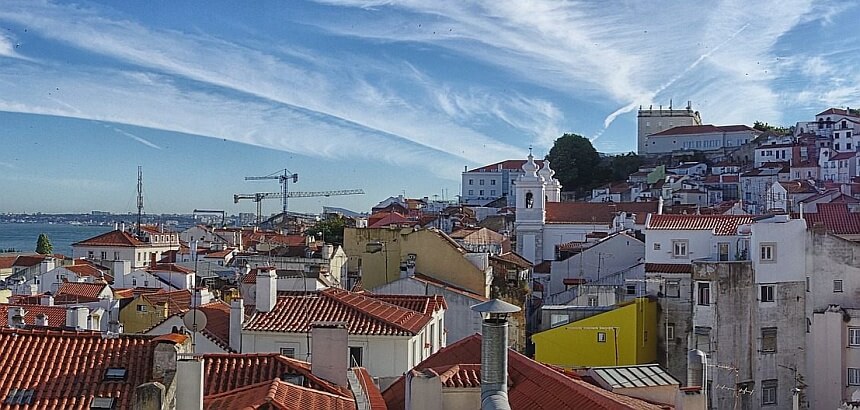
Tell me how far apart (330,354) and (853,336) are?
53.5ft

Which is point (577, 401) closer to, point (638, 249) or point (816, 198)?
point (638, 249)

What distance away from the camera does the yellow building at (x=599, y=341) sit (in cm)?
2120

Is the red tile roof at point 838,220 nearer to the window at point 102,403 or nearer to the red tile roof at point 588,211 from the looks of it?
the red tile roof at point 588,211

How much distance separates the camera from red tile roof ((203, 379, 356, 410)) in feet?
29.4

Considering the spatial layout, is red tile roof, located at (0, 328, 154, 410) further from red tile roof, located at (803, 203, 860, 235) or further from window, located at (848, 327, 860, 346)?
red tile roof, located at (803, 203, 860, 235)

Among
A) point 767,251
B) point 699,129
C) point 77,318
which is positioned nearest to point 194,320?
point 77,318

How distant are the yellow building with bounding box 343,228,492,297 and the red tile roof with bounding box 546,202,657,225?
24.8 m

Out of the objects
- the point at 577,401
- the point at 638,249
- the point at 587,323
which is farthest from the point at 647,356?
the point at 577,401

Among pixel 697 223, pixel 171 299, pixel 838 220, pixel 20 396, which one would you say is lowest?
pixel 171 299

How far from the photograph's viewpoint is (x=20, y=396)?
884 centimetres

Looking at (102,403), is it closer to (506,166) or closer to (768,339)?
(768,339)

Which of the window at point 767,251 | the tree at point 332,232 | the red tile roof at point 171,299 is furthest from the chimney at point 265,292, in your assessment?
the tree at point 332,232

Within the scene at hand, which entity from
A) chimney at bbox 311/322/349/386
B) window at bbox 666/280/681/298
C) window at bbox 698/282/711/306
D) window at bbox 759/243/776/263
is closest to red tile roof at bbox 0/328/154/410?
chimney at bbox 311/322/349/386

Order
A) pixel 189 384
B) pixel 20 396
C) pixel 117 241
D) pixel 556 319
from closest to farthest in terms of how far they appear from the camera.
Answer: pixel 189 384 < pixel 20 396 < pixel 556 319 < pixel 117 241
